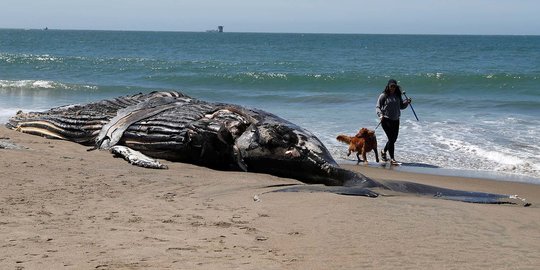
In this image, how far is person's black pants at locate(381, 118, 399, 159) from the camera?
11305 mm

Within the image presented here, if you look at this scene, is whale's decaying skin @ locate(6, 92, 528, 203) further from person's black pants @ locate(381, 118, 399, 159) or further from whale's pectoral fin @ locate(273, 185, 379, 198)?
person's black pants @ locate(381, 118, 399, 159)

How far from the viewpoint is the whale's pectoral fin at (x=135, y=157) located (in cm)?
852

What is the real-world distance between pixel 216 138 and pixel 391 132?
143 inches

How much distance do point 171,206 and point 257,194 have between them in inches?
38.0

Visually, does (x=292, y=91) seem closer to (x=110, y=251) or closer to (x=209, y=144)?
(x=209, y=144)

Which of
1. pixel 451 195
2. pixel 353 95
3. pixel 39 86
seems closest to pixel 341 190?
pixel 451 195

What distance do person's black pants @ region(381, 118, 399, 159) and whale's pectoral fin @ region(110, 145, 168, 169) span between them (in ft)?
13.4

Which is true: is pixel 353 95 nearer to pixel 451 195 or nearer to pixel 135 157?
pixel 135 157

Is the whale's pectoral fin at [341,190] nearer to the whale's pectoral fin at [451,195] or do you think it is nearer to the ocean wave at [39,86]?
the whale's pectoral fin at [451,195]

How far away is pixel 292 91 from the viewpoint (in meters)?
26.6

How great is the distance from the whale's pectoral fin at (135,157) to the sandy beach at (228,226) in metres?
0.55

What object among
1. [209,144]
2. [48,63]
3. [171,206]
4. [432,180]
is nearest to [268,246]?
[171,206]

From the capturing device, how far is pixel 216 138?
884cm

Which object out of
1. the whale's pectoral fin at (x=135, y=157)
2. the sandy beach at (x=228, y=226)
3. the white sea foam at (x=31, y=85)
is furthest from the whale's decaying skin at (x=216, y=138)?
the white sea foam at (x=31, y=85)
